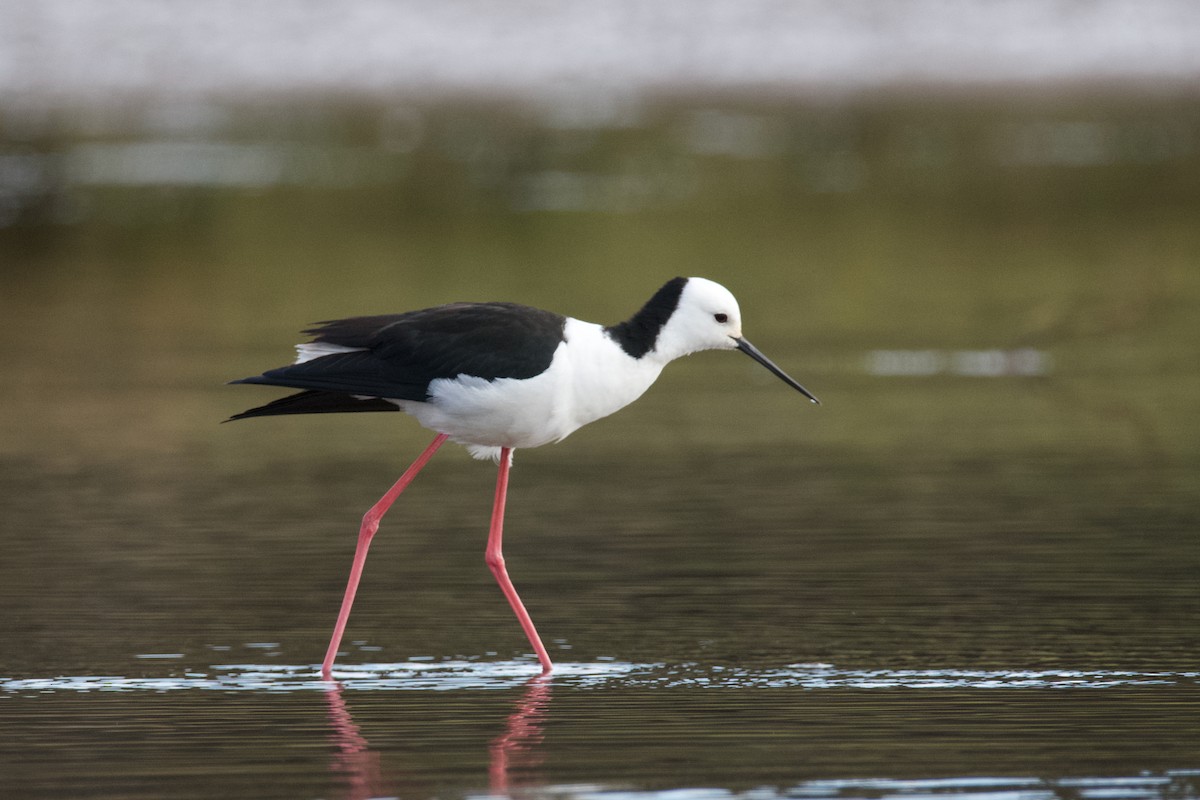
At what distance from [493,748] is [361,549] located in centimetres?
227

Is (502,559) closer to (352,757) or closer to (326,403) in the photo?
(326,403)

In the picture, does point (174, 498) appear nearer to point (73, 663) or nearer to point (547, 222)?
point (73, 663)

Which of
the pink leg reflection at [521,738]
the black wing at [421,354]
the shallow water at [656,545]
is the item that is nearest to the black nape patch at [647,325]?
the black wing at [421,354]

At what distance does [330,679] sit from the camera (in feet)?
28.9

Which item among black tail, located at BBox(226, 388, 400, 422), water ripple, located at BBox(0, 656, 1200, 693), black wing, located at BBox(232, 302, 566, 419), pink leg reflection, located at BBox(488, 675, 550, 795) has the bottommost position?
pink leg reflection, located at BBox(488, 675, 550, 795)

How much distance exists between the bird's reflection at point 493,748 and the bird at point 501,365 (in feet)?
1.67

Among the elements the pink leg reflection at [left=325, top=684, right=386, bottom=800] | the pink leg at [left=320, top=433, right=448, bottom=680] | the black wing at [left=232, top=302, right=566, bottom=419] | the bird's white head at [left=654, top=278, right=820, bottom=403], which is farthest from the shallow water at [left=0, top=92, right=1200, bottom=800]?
the bird's white head at [left=654, top=278, right=820, bottom=403]

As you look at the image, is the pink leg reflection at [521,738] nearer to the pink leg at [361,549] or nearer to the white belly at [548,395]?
the pink leg at [361,549]

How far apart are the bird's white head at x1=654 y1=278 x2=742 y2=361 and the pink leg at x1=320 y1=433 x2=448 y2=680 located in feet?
3.25

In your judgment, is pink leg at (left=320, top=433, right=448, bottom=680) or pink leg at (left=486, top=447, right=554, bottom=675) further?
pink leg at (left=486, top=447, right=554, bottom=675)

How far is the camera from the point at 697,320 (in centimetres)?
929

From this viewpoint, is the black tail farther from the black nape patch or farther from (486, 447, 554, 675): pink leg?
the black nape patch

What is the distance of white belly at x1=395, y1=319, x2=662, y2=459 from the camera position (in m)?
9.03

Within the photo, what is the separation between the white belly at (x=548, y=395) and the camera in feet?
29.6
